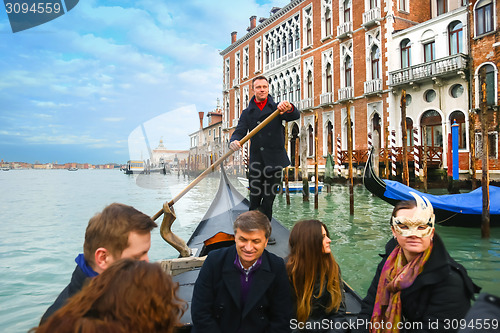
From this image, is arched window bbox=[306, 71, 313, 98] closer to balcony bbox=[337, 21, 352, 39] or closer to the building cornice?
balcony bbox=[337, 21, 352, 39]

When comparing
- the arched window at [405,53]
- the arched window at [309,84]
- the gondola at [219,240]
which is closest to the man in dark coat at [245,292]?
the gondola at [219,240]

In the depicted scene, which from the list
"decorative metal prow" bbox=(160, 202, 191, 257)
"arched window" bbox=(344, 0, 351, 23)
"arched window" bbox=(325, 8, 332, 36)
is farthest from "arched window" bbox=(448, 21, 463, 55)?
"decorative metal prow" bbox=(160, 202, 191, 257)

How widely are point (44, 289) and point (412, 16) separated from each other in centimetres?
1163

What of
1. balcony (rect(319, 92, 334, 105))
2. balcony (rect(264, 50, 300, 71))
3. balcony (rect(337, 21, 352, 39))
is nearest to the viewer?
balcony (rect(337, 21, 352, 39))

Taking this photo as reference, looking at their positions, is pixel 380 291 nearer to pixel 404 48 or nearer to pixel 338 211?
pixel 338 211

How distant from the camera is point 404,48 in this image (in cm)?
1014

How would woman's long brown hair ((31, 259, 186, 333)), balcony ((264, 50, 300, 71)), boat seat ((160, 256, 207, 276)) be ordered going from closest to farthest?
woman's long brown hair ((31, 259, 186, 333)) < boat seat ((160, 256, 207, 276)) < balcony ((264, 50, 300, 71))

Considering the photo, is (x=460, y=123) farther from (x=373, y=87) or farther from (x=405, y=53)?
(x=373, y=87)

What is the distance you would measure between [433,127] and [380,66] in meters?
2.50

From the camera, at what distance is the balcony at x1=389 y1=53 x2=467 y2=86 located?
8.50m

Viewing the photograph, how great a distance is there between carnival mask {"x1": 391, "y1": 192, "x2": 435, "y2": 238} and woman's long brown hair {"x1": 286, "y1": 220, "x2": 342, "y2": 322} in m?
0.32

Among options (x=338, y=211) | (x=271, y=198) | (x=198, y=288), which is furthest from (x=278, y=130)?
(x=338, y=211)

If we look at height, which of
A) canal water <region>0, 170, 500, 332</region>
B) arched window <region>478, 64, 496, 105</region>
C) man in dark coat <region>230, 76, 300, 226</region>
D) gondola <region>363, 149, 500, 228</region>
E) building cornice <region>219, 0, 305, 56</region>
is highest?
building cornice <region>219, 0, 305, 56</region>

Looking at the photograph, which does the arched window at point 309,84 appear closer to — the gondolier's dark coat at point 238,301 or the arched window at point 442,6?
the arched window at point 442,6
